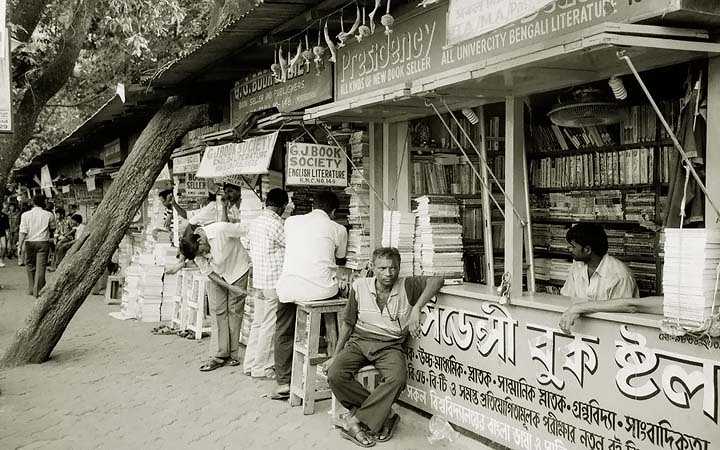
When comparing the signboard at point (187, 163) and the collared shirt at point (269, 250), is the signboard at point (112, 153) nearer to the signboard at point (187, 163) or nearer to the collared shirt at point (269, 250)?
the signboard at point (187, 163)

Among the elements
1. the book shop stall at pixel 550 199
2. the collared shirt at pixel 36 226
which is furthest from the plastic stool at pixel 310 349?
the collared shirt at pixel 36 226

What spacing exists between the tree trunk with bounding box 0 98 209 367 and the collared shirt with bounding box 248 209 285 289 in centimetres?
237

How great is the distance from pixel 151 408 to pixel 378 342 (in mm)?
2200

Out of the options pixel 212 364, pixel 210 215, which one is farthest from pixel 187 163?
pixel 212 364

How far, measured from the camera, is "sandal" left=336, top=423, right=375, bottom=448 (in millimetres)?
4730

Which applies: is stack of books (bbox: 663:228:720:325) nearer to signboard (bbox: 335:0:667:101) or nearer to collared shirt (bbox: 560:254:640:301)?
signboard (bbox: 335:0:667:101)

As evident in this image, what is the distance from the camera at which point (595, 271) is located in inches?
193

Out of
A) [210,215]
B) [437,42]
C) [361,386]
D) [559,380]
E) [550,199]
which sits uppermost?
[437,42]

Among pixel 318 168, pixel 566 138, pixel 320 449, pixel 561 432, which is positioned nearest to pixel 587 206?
pixel 566 138

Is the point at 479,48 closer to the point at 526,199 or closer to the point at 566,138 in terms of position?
the point at 526,199

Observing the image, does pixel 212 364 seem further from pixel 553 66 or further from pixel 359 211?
pixel 553 66

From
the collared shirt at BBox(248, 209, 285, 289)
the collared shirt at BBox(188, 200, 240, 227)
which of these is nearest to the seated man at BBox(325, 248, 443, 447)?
the collared shirt at BBox(248, 209, 285, 289)

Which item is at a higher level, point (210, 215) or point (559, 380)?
point (210, 215)

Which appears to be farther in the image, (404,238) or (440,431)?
(404,238)
